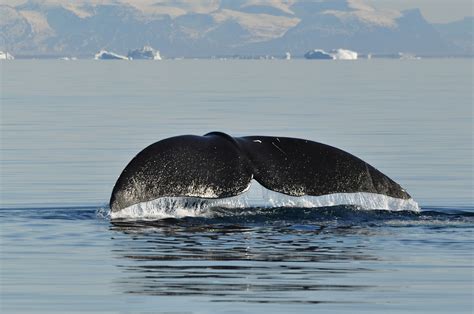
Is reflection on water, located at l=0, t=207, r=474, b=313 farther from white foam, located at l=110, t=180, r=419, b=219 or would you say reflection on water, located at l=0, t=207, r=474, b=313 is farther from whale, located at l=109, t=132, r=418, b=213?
whale, located at l=109, t=132, r=418, b=213

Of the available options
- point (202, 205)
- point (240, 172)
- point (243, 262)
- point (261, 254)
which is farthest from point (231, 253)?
point (202, 205)

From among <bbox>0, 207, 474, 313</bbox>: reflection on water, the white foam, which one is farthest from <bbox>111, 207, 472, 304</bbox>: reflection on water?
the white foam

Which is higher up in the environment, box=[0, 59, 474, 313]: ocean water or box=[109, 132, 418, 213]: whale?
box=[109, 132, 418, 213]: whale

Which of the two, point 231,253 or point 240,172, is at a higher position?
point 240,172

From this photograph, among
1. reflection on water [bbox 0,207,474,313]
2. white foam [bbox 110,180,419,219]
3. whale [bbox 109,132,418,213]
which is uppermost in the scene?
whale [bbox 109,132,418,213]

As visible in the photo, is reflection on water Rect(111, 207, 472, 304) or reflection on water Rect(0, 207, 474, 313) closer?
reflection on water Rect(0, 207, 474, 313)

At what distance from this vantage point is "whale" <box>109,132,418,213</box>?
11.7 m

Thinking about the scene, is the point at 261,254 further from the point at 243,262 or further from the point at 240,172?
the point at 240,172

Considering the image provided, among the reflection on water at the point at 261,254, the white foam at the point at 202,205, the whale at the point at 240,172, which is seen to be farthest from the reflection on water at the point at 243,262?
the whale at the point at 240,172

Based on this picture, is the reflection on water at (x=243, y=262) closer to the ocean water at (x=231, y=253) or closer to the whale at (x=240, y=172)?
the ocean water at (x=231, y=253)

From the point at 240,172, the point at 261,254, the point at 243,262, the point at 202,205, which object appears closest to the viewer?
the point at 243,262

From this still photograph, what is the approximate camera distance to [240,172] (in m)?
12.0

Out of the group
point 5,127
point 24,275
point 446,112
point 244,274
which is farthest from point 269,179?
point 446,112

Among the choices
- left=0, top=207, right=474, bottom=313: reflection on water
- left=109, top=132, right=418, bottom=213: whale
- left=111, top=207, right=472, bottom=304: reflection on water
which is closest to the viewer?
left=0, top=207, right=474, bottom=313: reflection on water
